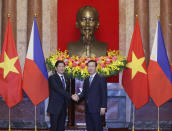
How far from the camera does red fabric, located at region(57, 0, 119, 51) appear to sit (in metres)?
8.62

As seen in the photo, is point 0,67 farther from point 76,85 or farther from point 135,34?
point 135,34

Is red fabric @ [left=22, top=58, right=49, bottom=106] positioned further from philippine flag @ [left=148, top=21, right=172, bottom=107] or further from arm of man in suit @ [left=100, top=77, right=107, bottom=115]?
philippine flag @ [left=148, top=21, right=172, bottom=107]

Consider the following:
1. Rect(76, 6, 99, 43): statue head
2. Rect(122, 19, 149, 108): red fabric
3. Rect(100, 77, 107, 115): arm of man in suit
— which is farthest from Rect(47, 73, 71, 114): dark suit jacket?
Rect(76, 6, 99, 43): statue head

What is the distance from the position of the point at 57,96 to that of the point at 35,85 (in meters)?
0.95

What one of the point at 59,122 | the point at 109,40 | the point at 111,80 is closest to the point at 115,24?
the point at 109,40

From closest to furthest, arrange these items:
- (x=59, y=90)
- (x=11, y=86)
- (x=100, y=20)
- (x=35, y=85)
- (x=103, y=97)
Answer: (x=103, y=97)
(x=59, y=90)
(x=35, y=85)
(x=11, y=86)
(x=100, y=20)

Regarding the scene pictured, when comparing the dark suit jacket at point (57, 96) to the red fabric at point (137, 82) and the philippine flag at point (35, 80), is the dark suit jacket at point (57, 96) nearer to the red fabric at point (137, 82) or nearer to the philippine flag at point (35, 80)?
the philippine flag at point (35, 80)

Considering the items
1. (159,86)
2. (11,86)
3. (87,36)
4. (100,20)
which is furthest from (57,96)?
(100,20)

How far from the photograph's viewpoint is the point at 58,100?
536 centimetres

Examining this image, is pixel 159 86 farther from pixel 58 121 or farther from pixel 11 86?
pixel 11 86

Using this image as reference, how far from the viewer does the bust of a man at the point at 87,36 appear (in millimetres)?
7184

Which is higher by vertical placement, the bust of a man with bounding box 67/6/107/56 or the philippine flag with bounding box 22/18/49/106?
the bust of a man with bounding box 67/6/107/56

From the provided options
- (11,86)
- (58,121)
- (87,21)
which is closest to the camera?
(58,121)

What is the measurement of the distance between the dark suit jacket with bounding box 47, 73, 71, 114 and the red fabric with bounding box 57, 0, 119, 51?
10.9 feet
